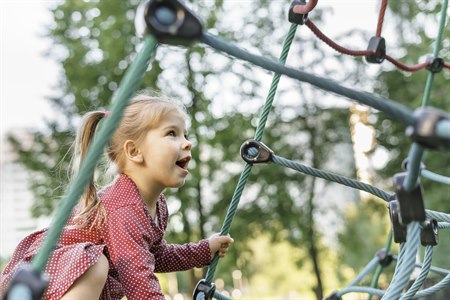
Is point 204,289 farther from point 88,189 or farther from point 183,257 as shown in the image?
point 88,189

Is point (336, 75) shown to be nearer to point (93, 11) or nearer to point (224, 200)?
point (224, 200)

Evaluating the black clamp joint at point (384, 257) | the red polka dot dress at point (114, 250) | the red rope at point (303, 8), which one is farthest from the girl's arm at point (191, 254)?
the black clamp joint at point (384, 257)

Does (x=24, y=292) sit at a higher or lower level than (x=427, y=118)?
lower

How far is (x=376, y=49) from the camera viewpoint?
1602 millimetres

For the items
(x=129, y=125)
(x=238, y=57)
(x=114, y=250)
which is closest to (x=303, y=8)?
(x=129, y=125)

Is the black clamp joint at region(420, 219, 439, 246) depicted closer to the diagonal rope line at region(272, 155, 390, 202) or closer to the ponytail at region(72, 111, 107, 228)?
the diagonal rope line at region(272, 155, 390, 202)

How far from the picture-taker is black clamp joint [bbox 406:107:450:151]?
0.61 metres

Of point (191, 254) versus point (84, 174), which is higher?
point (84, 174)

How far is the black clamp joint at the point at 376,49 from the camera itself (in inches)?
63.1

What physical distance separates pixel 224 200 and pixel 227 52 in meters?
5.58

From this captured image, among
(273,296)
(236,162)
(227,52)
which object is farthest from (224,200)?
(273,296)

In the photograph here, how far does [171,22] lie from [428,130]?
0.87 ft

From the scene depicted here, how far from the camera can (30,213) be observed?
6.18 m

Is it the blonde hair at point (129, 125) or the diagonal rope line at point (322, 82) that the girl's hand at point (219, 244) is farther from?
the diagonal rope line at point (322, 82)
